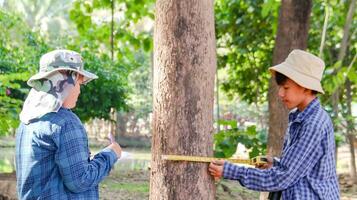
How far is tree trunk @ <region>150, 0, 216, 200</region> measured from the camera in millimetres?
2539

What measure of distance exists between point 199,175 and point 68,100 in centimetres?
69

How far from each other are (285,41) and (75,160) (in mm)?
3398

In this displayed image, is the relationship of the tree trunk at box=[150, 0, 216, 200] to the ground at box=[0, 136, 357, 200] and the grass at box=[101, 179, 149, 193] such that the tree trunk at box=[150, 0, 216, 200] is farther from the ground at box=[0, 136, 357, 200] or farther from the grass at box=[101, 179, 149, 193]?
the grass at box=[101, 179, 149, 193]

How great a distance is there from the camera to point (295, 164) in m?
2.40

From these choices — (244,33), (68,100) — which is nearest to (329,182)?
(68,100)

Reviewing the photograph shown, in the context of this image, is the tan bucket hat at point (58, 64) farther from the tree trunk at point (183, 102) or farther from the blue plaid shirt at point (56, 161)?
the tree trunk at point (183, 102)

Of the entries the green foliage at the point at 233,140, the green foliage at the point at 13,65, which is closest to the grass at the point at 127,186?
the green foliage at the point at 13,65

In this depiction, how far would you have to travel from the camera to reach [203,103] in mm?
2578

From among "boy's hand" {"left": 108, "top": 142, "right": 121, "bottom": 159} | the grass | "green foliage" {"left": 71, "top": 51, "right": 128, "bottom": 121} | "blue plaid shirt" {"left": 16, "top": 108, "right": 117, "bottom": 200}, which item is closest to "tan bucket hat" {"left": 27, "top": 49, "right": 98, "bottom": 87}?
"blue plaid shirt" {"left": 16, "top": 108, "right": 117, "bottom": 200}

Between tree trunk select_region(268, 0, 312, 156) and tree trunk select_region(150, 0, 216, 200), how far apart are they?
9.16 feet

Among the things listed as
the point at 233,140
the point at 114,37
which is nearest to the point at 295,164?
the point at 233,140

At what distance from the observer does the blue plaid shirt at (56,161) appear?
2359 millimetres

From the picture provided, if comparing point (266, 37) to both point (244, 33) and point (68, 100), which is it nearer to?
point (244, 33)

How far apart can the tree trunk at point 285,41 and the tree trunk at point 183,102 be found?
279 cm
